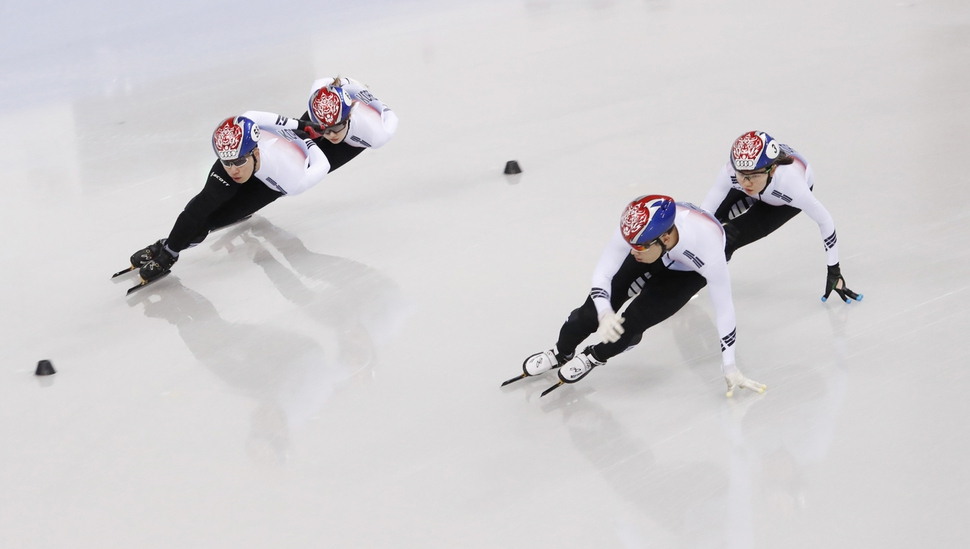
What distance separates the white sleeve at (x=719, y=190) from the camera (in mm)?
4273

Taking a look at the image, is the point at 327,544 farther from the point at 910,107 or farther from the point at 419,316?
the point at 910,107

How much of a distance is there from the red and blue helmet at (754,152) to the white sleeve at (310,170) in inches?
92.5

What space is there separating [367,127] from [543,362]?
2301 millimetres

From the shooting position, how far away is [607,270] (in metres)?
3.54

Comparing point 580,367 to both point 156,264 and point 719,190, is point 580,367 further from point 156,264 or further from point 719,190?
point 156,264

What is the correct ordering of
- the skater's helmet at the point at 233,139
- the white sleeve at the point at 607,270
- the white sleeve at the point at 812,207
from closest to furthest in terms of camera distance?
the white sleeve at the point at 607,270 < the white sleeve at the point at 812,207 < the skater's helmet at the point at 233,139

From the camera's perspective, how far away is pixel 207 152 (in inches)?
265

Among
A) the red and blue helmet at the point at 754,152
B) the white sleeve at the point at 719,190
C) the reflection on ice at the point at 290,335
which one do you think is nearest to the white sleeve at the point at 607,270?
the red and blue helmet at the point at 754,152

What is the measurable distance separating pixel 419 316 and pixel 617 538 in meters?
1.81

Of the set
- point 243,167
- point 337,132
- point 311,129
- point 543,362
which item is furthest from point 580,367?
point 311,129

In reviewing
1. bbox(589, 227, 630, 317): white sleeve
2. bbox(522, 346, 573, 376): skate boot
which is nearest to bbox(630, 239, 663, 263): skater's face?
bbox(589, 227, 630, 317): white sleeve

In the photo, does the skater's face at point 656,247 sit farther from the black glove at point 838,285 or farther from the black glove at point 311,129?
the black glove at point 311,129

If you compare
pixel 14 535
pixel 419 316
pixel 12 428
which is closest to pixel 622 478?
pixel 419 316

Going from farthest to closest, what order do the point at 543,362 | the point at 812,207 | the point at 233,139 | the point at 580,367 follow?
the point at 233,139 → the point at 812,207 → the point at 543,362 → the point at 580,367
